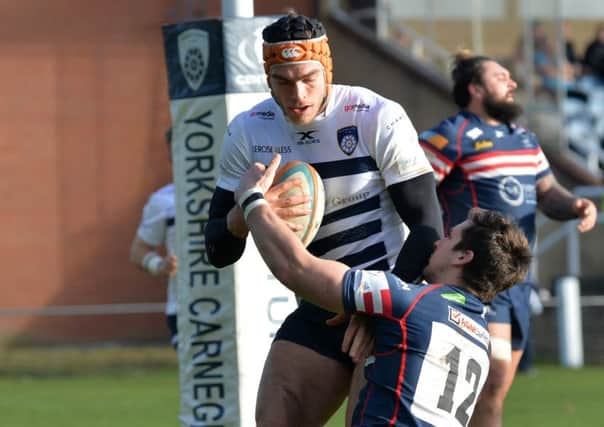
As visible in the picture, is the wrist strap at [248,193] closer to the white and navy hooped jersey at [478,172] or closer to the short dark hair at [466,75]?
the white and navy hooped jersey at [478,172]

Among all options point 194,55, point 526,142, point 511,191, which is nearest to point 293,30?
point 194,55

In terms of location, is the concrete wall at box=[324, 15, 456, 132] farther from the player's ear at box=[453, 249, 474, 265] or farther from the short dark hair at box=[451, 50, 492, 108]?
the player's ear at box=[453, 249, 474, 265]

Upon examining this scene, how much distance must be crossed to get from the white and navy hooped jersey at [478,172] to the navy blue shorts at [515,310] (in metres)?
0.28

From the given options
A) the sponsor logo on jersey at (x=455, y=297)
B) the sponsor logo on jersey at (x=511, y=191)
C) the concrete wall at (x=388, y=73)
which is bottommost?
the concrete wall at (x=388, y=73)

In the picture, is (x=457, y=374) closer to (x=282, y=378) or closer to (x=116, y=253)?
(x=282, y=378)

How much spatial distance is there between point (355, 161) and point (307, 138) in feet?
0.63

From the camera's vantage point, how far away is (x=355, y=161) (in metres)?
4.52

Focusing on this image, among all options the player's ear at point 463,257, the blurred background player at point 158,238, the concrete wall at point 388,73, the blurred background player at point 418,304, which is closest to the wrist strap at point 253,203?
the blurred background player at point 418,304

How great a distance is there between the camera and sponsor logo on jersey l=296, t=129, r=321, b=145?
15.0ft

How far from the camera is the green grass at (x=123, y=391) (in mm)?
9617

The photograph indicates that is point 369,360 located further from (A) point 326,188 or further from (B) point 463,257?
(A) point 326,188

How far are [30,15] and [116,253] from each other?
9.66 ft

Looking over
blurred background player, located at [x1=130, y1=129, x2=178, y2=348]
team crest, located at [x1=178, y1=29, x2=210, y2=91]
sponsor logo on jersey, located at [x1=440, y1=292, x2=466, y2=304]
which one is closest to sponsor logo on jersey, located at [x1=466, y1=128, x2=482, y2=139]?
team crest, located at [x1=178, y1=29, x2=210, y2=91]

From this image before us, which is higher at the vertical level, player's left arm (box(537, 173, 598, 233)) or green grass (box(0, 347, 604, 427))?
player's left arm (box(537, 173, 598, 233))
